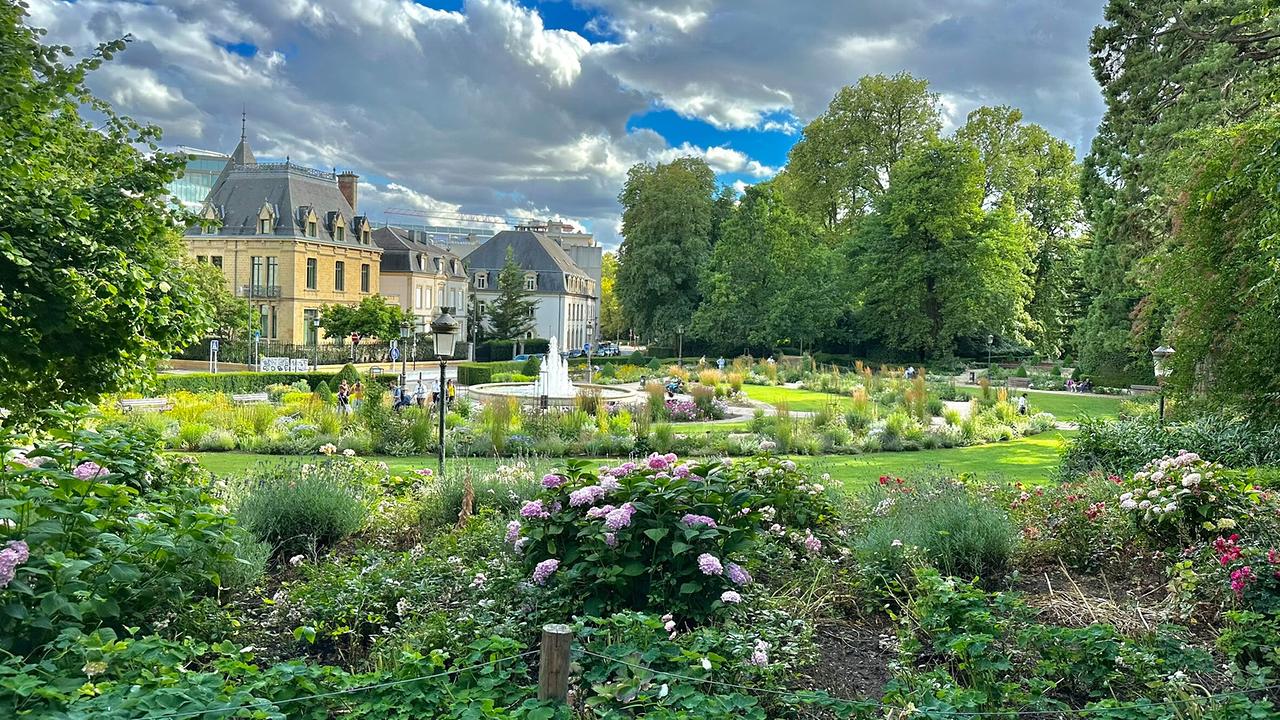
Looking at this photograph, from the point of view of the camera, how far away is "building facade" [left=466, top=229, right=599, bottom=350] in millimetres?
71125

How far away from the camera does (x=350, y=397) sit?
22984 millimetres

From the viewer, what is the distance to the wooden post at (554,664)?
341 cm

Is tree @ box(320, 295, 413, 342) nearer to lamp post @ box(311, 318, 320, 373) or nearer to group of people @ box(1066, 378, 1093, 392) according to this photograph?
lamp post @ box(311, 318, 320, 373)

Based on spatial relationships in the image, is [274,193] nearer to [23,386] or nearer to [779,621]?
[23,386]

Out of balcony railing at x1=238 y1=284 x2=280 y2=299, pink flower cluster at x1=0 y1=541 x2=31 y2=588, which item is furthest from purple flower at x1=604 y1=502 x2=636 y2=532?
balcony railing at x1=238 y1=284 x2=280 y2=299

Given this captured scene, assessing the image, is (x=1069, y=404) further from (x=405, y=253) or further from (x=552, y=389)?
(x=405, y=253)

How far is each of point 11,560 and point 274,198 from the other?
5146cm

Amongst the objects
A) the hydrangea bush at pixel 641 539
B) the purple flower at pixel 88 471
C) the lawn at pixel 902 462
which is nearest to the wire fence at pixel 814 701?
the hydrangea bush at pixel 641 539

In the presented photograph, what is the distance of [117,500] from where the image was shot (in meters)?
4.52

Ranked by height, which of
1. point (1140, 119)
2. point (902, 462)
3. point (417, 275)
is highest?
point (1140, 119)

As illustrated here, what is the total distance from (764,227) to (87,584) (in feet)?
142

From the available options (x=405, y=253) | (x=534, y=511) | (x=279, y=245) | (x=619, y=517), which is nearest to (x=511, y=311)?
(x=405, y=253)

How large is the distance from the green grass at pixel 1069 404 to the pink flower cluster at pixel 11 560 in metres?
22.3

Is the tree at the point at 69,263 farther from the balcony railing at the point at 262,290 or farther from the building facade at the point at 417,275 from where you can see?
the building facade at the point at 417,275
